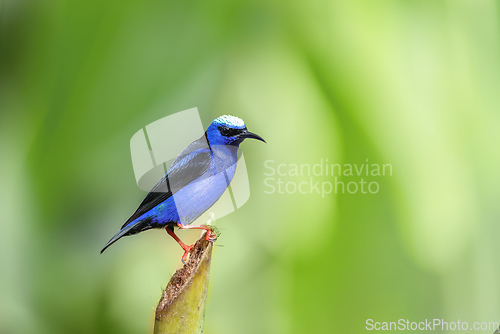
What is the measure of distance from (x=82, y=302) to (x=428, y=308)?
28.7 inches

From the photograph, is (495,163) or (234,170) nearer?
(234,170)

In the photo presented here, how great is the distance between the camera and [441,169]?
0.91 meters

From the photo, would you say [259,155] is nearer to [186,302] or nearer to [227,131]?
[227,131]

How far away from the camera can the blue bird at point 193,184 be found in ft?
2.47

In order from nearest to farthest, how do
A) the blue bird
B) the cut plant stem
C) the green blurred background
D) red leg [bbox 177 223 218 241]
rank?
the cut plant stem
red leg [bbox 177 223 218 241]
the blue bird
the green blurred background

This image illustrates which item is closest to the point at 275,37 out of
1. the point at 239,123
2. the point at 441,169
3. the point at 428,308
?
the point at 239,123

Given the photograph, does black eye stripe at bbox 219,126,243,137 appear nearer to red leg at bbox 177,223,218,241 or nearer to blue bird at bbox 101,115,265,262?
blue bird at bbox 101,115,265,262

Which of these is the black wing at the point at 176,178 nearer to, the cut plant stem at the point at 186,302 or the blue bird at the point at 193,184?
the blue bird at the point at 193,184

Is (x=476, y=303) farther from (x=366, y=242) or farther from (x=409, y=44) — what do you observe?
(x=409, y=44)

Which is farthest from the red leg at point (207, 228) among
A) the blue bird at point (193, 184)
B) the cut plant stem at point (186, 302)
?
the cut plant stem at point (186, 302)

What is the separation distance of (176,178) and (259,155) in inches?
8.1

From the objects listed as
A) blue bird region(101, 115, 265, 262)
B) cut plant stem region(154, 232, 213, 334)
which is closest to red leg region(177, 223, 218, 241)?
blue bird region(101, 115, 265, 262)

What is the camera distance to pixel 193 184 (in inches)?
29.8

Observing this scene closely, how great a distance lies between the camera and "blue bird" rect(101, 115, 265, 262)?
75 centimetres
